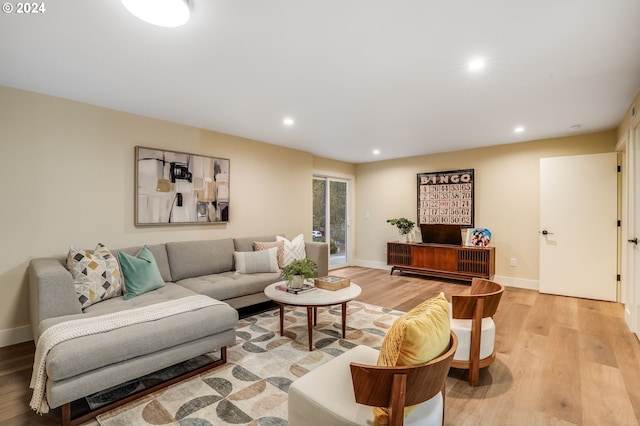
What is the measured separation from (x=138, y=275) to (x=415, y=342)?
276cm

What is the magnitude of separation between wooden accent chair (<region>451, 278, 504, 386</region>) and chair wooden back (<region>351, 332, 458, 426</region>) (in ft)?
3.81

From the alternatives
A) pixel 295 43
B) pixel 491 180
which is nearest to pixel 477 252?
pixel 491 180

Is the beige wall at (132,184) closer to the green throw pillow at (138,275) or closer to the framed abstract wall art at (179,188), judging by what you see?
the framed abstract wall art at (179,188)

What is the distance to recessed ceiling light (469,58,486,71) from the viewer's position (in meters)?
2.29

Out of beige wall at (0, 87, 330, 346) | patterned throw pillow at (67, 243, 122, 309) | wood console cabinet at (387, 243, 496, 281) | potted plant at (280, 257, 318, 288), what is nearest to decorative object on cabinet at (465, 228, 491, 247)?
wood console cabinet at (387, 243, 496, 281)

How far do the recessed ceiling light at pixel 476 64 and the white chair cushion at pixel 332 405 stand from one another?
2259 millimetres

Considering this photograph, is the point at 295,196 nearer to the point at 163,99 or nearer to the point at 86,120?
the point at 163,99

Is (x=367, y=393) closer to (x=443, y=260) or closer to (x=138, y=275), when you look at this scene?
(x=138, y=275)

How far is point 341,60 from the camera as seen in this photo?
2309 mm

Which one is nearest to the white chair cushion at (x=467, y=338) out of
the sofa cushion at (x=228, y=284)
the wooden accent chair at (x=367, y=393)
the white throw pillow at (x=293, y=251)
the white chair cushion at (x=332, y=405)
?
→ the wooden accent chair at (x=367, y=393)

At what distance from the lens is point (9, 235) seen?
2.80m

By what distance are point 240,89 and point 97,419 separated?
2.66 metres

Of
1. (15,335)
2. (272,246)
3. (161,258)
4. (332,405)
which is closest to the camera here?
(332,405)

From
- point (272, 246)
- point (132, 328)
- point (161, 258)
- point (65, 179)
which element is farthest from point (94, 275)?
point (272, 246)
